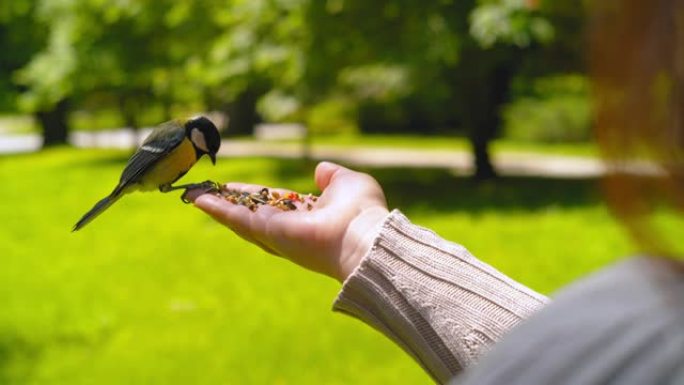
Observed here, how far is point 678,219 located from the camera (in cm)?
94

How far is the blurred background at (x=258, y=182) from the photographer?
22.5ft

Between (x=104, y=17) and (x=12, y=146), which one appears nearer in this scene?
(x=104, y=17)

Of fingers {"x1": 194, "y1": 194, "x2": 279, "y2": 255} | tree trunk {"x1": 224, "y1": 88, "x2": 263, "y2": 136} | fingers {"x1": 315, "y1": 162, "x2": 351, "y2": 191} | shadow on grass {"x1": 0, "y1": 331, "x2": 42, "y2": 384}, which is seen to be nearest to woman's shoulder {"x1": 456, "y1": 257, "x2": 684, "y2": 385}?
fingers {"x1": 194, "y1": 194, "x2": 279, "y2": 255}

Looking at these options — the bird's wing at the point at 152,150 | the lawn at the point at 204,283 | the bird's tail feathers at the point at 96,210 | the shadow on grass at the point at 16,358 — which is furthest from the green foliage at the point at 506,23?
the bird's tail feathers at the point at 96,210

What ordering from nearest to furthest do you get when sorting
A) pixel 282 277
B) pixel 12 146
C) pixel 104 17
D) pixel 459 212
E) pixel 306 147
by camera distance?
1. pixel 282 277
2. pixel 459 212
3. pixel 104 17
4. pixel 306 147
5. pixel 12 146

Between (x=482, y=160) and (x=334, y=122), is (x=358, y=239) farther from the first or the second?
(x=334, y=122)

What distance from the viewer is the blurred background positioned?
684cm

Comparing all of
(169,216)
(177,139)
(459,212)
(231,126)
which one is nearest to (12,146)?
(231,126)

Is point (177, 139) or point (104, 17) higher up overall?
point (177, 139)

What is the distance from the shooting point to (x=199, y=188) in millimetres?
2398

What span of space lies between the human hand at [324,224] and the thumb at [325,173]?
0.20 ft

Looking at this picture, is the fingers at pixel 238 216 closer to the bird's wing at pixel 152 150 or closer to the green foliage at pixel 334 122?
the bird's wing at pixel 152 150

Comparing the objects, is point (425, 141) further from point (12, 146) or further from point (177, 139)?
point (177, 139)

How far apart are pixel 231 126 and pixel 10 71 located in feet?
16.2
